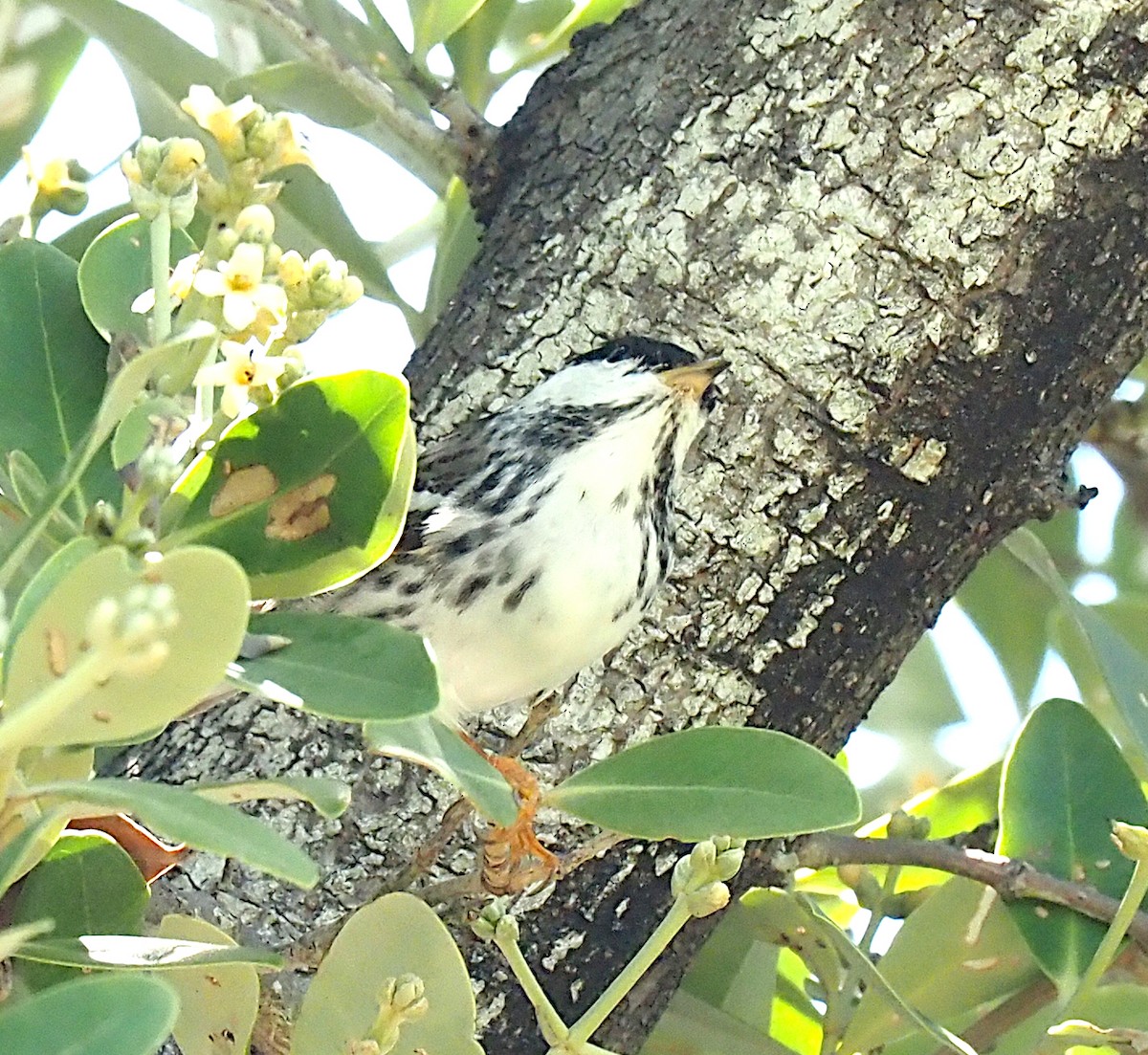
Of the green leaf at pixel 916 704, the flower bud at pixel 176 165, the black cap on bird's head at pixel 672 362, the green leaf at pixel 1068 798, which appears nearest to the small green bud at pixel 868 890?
the green leaf at pixel 1068 798

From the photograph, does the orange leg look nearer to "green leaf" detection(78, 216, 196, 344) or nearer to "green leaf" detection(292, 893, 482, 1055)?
"green leaf" detection(292, 893, 482, 1055)

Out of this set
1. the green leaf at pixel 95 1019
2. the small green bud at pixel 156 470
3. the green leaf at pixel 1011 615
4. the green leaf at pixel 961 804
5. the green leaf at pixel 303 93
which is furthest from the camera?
the green leaf at pixel 1011 615

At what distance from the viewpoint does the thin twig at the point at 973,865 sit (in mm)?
1391

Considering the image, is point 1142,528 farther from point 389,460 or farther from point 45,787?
point 45,787

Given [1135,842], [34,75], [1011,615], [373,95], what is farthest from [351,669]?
[1011,615]

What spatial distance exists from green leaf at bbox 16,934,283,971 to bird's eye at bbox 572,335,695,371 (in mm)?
755

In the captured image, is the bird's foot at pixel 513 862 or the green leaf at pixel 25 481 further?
the bird's foot at pixel 513 862

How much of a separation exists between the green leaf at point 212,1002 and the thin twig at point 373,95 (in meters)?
0.91

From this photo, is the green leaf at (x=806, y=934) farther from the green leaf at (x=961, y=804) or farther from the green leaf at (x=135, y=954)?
the green leaf at (x=135, y=954)

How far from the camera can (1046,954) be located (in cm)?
139

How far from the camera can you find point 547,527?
4.82ft

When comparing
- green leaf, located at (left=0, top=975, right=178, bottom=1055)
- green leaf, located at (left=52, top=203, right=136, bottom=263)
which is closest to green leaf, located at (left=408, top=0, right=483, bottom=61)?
green leaf, located at (left=52, top=203, right=136, bottom=263)

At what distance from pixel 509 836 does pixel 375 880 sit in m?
0.28

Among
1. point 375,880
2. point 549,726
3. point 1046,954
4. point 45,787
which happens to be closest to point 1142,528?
point 1046,954
